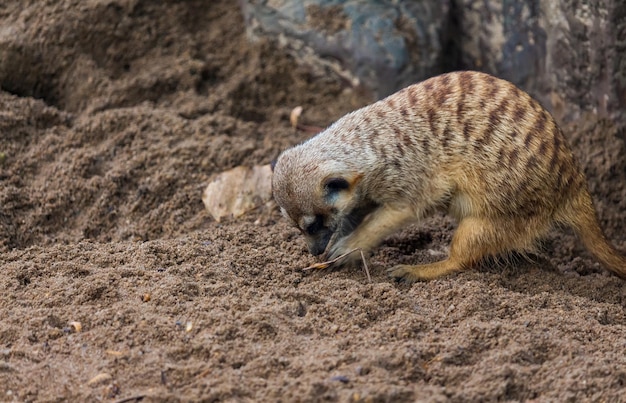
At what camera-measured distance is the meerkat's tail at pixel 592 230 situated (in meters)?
3.89

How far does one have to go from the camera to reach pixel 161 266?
361 centimetres

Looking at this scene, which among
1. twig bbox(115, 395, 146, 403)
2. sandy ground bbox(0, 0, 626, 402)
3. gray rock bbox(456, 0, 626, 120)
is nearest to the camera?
twig bbox(115, 395, 146, 403)

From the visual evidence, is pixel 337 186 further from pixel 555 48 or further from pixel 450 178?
pixel 555 48

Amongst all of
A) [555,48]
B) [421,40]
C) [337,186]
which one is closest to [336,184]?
[337,186]

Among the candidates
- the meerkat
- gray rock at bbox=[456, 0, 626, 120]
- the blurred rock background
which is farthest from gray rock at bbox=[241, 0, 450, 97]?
the meerkat

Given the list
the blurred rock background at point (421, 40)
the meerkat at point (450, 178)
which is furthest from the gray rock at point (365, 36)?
the meerkat at point (450, 178)

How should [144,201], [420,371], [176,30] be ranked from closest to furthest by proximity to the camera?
[420,371]
[144,201]
[176,30]

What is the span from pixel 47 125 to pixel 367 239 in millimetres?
2094

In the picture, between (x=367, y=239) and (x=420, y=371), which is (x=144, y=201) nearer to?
(x=367, y=239)

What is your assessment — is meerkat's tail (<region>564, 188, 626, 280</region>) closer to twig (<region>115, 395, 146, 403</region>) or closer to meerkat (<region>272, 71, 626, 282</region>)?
meerkat (<region>272, 71, 626, 282</region>)

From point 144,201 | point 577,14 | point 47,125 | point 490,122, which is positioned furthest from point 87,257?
point 577,14

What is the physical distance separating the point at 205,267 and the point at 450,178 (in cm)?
114

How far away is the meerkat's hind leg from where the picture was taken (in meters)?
3.78

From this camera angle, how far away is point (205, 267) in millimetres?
3596
